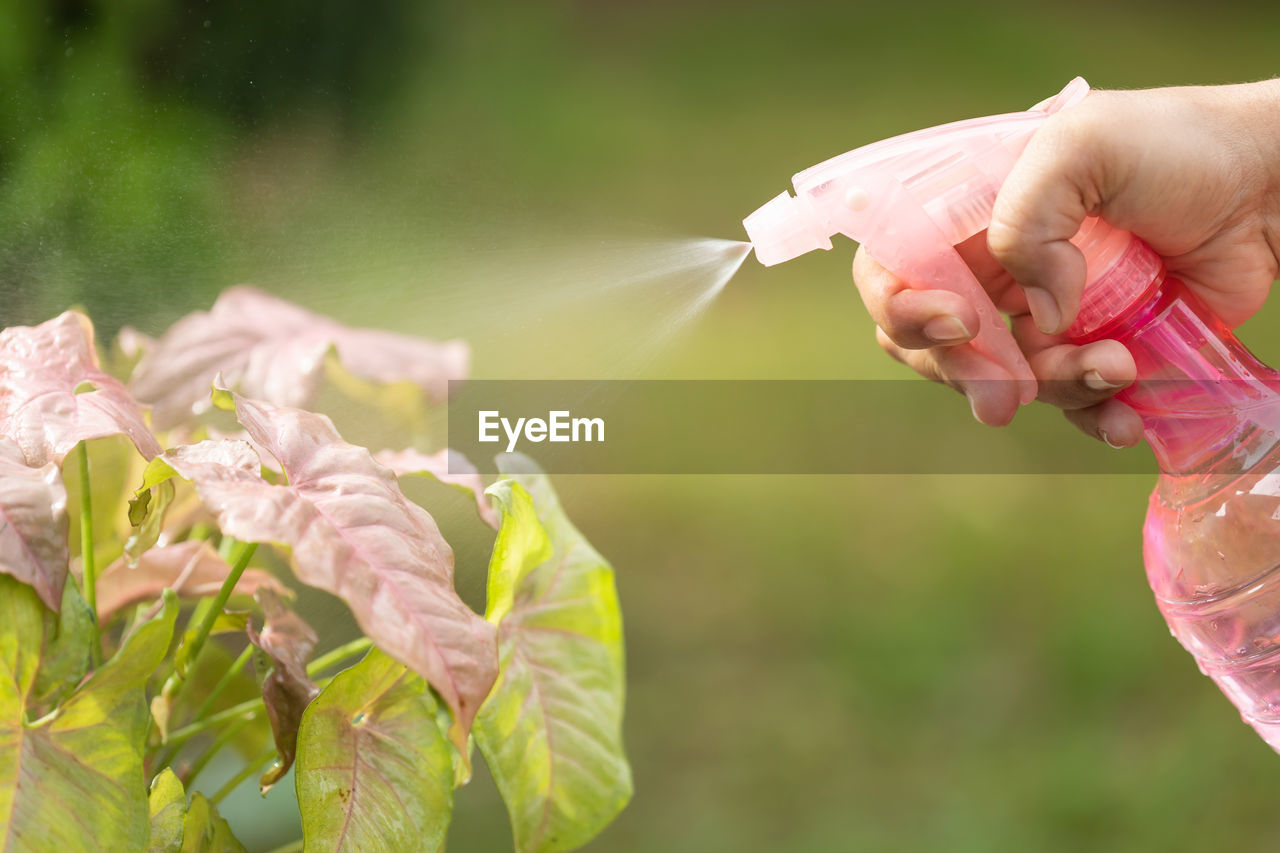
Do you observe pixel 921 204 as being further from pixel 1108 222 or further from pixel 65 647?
pixel 65 647

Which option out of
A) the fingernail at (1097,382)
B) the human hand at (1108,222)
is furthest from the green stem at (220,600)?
the fingernail at (1097,382)

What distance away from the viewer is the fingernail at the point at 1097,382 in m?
0.71

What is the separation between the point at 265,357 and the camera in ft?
2.49

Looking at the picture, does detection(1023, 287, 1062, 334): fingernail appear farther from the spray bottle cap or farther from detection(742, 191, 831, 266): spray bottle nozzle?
detection(742, 191, 831, 266): spray bottle nozzle

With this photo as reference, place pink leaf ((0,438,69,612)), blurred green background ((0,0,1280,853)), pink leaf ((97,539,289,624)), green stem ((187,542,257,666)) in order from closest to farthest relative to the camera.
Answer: pink leaf ((0,438,69,612)), green stem ((187,542,257,666)), pink leaf ((97,539,289,624)), blurred green background ((0,0,1280,853))

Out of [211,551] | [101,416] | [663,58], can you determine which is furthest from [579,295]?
[663,58]

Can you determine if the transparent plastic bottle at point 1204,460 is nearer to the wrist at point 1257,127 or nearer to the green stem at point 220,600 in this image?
the wrist at point 1257,127

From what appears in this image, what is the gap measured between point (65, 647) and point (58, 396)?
0.13 metres

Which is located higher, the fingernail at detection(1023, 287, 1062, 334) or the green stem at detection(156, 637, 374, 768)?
the fingernail at detection(1023, 287, 1062, 334)

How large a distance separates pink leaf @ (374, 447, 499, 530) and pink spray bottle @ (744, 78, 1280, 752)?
22cm

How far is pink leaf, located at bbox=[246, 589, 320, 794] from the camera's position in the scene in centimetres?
52

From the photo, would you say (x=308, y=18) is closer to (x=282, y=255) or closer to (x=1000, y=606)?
(x=282, y=255)

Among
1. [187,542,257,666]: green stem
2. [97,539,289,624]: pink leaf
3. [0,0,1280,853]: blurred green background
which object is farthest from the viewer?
[0,0,1280,853]: blurred green background

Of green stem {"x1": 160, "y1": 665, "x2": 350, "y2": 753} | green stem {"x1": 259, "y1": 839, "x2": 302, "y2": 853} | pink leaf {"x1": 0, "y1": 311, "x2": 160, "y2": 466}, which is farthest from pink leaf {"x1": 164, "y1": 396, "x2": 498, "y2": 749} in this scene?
green stem {"x1": 259, "y1": 839, "x2": 302, "y2": 853}
